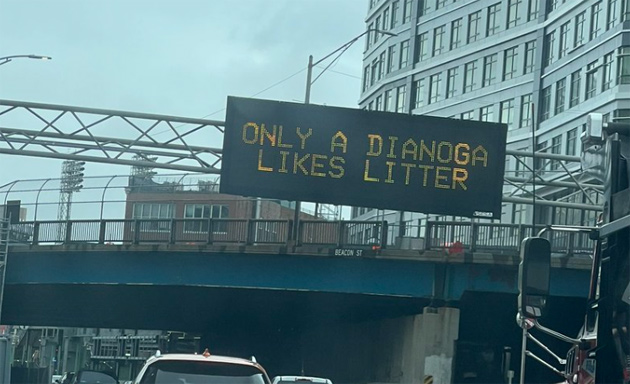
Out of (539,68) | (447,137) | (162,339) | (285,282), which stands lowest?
(162,339)

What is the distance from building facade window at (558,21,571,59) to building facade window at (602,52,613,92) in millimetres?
6180

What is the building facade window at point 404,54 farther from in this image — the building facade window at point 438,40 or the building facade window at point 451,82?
the building facade window at point 451,82

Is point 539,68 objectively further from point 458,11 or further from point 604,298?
point 604,298

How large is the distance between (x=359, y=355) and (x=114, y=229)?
10399 millimetres

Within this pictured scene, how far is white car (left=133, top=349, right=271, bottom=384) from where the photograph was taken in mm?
11836

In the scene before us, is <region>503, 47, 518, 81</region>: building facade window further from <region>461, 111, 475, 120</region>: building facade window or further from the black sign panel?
the black sign panel

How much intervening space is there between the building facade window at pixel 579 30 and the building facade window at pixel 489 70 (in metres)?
10.0

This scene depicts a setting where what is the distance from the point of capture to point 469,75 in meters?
78.1

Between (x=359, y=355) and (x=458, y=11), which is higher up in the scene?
(x=458, y=11)

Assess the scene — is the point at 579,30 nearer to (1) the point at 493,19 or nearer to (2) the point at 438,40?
(1) the point at 493,19

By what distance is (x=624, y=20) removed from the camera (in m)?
59.4

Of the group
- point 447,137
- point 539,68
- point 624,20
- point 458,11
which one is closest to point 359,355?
point 447,137

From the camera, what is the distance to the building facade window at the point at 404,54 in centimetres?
8508

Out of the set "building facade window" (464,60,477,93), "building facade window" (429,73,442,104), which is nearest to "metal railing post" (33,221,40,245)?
"building facade window" (464,60,477,93)
